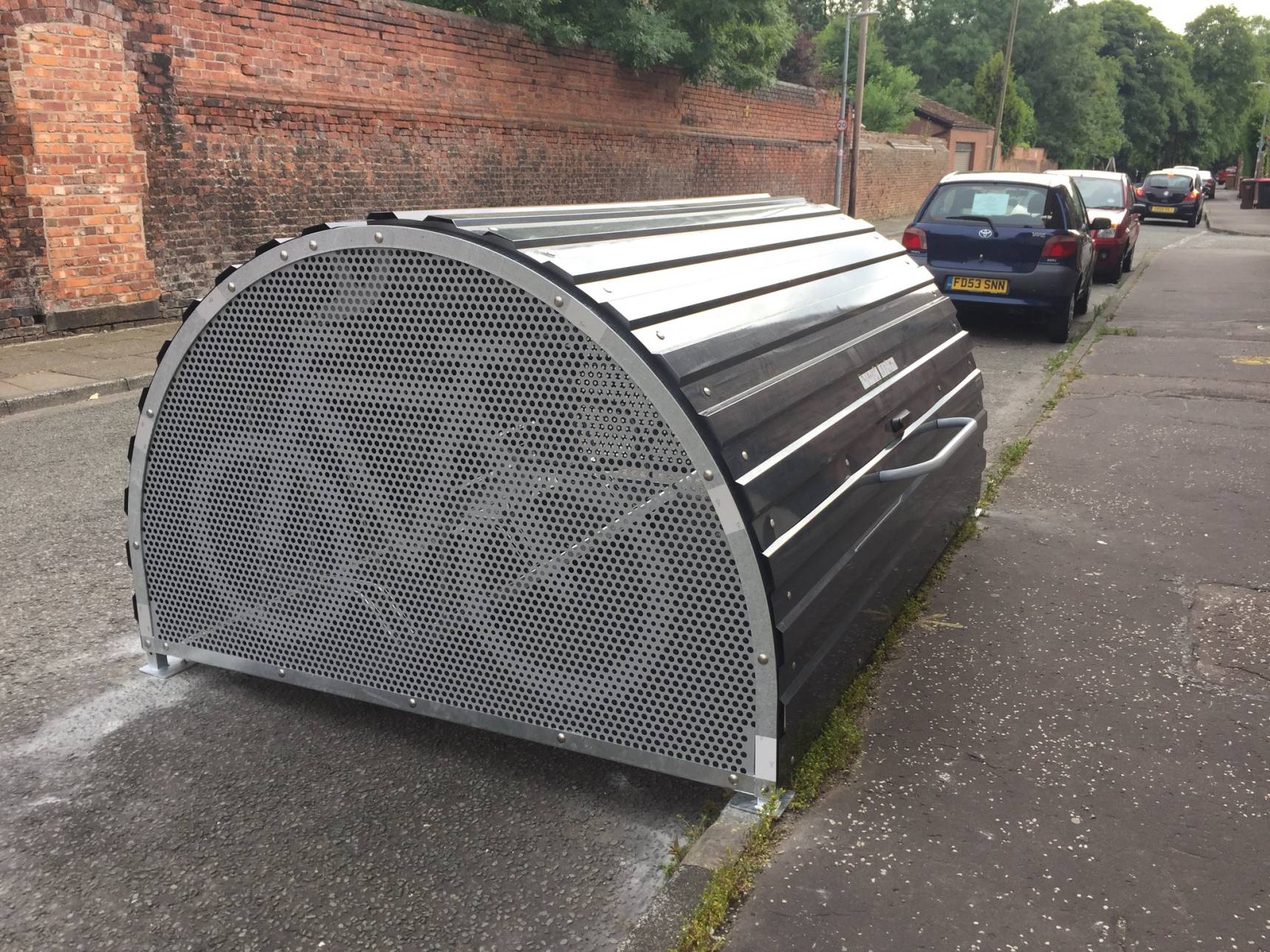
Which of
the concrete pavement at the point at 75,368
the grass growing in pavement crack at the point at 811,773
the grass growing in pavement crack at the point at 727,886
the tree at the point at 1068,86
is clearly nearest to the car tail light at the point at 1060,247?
the grass growing in pavement crack at the point at 811,773

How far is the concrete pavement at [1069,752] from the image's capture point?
251cm

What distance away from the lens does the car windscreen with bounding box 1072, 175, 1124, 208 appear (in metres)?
17.7

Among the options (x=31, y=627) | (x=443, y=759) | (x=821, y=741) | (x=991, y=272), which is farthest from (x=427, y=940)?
(x=991, y=272)

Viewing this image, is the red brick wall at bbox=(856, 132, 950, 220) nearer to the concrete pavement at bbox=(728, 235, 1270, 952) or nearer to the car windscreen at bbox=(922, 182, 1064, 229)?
the car windscreen at bbox=(922, 182, 1064, 229)

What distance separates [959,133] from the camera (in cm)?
5422

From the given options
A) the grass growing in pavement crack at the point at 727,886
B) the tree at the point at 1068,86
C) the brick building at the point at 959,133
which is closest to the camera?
the grass growing in pavement crack at the point at 727,886

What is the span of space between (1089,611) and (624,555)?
2.44 metres

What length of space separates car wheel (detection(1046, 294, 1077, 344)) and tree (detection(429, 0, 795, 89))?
33.0 feet

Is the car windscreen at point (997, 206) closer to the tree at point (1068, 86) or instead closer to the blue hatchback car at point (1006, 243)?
the blue hatchback car at point (1006, 243)

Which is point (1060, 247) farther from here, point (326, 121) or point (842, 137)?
point (842, 137)

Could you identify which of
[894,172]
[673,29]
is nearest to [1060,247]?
[673,29]

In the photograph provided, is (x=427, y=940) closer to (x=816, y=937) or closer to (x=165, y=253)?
(x=816, y=937)

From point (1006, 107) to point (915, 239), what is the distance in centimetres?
5075

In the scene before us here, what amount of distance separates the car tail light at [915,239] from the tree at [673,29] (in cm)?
848
